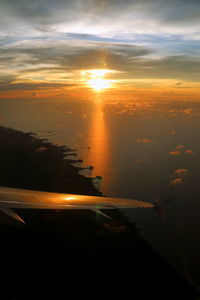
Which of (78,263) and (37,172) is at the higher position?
(37,172)

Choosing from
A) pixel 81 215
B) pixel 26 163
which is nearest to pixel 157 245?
pixel 81 215

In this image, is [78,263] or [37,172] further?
[37,172]

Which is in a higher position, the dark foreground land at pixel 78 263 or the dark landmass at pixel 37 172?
the dark landmass at pixel 37 172

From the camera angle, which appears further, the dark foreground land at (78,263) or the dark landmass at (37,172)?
the dark landmass at (37,172)

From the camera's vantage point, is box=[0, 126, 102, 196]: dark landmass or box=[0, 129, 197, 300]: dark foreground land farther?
box=[0, 126, 102, 196]: dark landmass

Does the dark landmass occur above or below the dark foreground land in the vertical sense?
above
